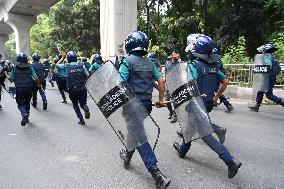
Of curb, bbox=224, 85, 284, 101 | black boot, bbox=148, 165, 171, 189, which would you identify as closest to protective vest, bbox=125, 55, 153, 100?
black boot, bbox=148, 165, 171, 189

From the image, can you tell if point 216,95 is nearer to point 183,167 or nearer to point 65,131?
point 183,167

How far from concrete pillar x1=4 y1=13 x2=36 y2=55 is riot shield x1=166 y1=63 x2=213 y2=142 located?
31.0m

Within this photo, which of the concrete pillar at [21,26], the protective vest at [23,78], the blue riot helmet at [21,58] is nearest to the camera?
the blue riot helmet at [21,58]

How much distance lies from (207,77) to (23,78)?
194 inches

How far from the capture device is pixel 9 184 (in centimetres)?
418

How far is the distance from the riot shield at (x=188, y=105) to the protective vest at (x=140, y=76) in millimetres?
387

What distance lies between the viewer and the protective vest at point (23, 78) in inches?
313

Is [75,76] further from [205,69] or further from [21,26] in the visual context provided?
[21,26]

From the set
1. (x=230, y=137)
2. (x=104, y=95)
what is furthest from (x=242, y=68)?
(x=104, y=95)

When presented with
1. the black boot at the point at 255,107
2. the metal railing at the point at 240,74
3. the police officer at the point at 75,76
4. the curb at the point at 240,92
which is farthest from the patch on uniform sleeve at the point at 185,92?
the metal railing at the point at 240,74

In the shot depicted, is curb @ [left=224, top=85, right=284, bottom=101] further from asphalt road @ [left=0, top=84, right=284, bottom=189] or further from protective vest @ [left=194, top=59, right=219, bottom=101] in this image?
protective vest @ [left=194, top=59, right=219, bottom=101]

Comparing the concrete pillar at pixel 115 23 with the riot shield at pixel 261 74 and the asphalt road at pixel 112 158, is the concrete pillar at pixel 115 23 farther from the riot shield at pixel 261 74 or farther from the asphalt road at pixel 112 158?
the asphalt road at pixel 112 158

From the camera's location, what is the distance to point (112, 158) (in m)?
5.18

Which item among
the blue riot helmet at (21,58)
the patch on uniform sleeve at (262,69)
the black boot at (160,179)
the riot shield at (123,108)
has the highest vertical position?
the blue riot helmet at (21,58)
